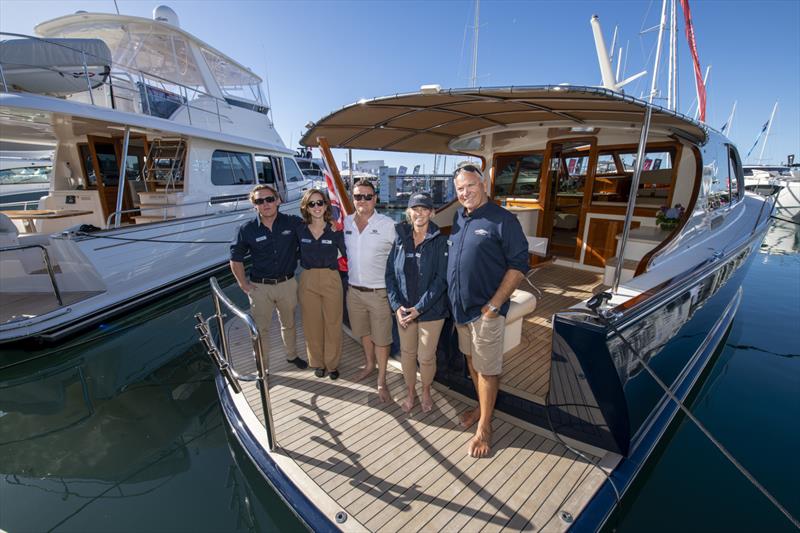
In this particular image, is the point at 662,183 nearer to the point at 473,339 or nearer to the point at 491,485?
the point at 473,339

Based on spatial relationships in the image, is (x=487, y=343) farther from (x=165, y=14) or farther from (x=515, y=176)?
(x=165, y=14)

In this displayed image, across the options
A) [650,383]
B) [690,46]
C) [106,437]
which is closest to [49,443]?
[106,437]

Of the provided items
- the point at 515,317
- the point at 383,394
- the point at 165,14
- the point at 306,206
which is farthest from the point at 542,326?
the point at 165,14

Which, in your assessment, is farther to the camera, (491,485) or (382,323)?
(382,323)

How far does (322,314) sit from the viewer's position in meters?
3.21

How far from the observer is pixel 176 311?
6418 millimetres

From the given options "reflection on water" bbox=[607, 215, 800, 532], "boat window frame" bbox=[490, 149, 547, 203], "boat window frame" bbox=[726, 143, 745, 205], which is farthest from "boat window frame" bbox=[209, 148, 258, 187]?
"boat window frame" bbox=[726, 143, 745, 205]

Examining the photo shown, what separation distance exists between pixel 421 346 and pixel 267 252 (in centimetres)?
160

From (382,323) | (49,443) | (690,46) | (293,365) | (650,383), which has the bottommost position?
(49,443)

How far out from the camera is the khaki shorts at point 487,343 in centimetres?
224

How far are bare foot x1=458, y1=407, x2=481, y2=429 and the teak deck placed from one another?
2.0 inches

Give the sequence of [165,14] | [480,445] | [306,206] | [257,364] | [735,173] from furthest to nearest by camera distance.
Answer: [165,14] → [735,173] → [306,206] → [480,445] → [257,364]

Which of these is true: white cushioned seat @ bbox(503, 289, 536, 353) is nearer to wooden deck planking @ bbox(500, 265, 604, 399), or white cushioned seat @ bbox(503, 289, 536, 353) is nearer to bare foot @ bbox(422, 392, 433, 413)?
wooden deck planking @ bbox(500, 265, 604, 399)

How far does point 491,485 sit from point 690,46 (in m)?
17.3
